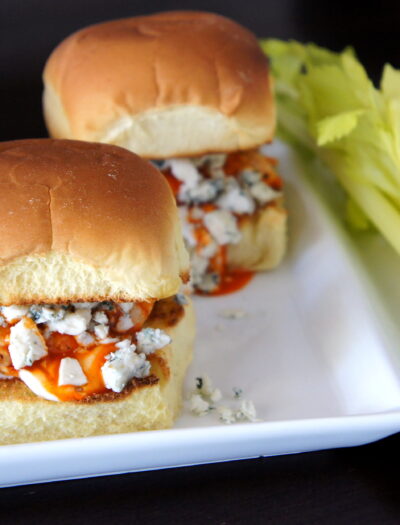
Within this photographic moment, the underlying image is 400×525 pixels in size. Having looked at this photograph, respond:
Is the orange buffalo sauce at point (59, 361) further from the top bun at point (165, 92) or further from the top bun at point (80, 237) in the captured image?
the top bun at point (165, 92)

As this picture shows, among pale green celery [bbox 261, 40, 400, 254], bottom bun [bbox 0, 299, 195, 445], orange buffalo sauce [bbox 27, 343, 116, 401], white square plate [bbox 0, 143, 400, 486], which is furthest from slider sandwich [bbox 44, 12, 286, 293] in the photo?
orange buffalo sauce [bbox 27, 343, 116, 401]

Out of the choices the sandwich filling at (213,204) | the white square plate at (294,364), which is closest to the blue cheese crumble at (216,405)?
the white square plate at (294,364)

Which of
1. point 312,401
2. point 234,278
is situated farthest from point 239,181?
point 312,401

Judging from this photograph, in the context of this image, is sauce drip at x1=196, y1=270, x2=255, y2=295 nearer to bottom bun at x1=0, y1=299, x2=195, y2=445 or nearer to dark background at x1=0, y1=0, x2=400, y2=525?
bottom bun at x1=0, y1=299, x2=195, y2=445

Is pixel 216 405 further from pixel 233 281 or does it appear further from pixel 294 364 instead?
pixel 233 281

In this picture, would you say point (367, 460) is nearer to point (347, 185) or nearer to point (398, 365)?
point (398, 365)

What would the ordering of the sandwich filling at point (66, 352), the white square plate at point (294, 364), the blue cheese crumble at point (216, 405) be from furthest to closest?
the blue cheese crumble at point (216, 405), the sandwich filling at point (66, 352), the white square plate at point (294, 364)

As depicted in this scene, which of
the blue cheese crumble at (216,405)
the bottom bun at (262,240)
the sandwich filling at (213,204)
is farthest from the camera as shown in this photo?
the bottom bun at (262,240)
